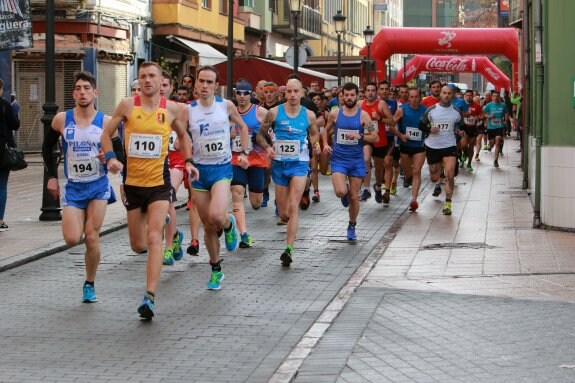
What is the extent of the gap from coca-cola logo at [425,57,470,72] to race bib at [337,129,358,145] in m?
28.7

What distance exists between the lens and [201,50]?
1667 inches

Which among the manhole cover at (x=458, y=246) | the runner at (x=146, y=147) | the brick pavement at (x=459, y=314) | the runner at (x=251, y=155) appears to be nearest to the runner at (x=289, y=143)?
the runner at (x=251, y=155)

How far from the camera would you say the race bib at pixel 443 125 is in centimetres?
1958

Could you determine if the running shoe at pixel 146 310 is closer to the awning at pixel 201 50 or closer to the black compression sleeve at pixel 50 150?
the black compression sleeve at pixel 50 150

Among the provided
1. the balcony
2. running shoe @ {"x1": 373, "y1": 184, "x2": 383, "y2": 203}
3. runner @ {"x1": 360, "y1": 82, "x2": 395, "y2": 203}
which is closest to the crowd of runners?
runner @ {"x1": 360, "y1": 82, "x2": 395, "y2": 203}

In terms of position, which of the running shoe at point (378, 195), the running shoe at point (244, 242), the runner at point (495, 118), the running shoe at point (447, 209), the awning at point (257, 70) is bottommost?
the running shoe at point (244, 242)

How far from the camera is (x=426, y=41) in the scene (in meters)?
38.8

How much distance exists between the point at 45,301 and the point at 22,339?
70.6 inches

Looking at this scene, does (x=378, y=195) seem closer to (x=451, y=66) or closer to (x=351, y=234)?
(x=351, y=234)

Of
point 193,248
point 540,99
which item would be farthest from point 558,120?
point 193,248

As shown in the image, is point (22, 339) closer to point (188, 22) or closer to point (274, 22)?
point (188, 22)

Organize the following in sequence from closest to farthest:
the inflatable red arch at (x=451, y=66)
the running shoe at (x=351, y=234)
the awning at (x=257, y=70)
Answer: the running shoe at (x=351, y=234) → the awning at (x=257, y=70) → the inflatable red arch at (x=451, y=66)

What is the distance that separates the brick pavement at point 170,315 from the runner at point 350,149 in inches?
22.8

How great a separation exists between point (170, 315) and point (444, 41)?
30010mm
